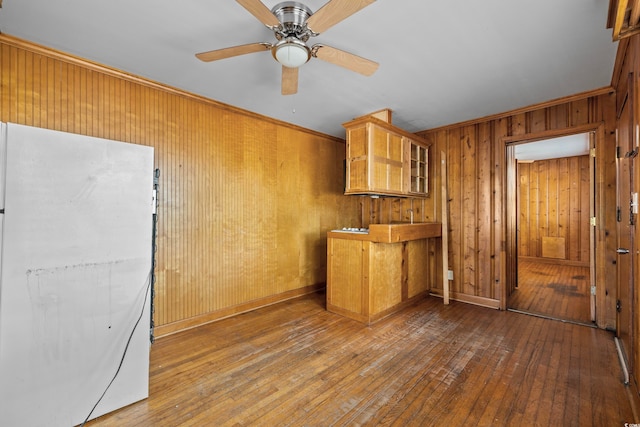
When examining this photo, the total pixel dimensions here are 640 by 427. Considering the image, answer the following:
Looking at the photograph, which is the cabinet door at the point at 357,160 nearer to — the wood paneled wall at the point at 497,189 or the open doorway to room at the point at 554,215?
the wood paneled wall at the point at 497,189

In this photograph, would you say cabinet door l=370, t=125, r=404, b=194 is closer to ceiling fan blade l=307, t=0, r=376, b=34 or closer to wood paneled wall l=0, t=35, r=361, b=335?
wood paneled wall l=0, t=35, r=361, b=335

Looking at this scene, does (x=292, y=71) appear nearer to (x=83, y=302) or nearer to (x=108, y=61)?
(x=108, y=61)

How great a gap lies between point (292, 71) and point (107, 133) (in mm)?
1872

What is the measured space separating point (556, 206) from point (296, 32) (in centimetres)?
769

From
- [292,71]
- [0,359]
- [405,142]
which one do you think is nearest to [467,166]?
[405,142]

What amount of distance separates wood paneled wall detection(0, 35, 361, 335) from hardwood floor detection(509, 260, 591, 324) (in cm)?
310

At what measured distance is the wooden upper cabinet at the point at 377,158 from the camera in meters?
3.41

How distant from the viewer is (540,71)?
2648 millimetres

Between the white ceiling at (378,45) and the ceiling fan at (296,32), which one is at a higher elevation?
the white ceiling at (378,45)

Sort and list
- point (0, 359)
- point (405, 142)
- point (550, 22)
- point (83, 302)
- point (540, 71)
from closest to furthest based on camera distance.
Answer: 1. point (0, 359)
2. point (83, 302)
3. point (550, 22)
4. point (540, 71)
5. point (405, 142)

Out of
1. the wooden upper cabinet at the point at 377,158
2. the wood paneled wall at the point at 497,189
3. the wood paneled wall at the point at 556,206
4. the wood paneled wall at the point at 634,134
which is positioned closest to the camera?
the wood paneled wall at the point at 634,134

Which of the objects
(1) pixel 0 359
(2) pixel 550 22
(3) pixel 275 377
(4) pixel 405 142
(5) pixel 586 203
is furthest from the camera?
(5) pixel 586 203

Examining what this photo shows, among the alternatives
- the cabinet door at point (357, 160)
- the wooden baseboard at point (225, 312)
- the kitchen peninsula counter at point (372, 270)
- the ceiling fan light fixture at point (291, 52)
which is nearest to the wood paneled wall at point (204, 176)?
the wooden baseboard at point (225, 312)

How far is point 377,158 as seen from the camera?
137 inches
